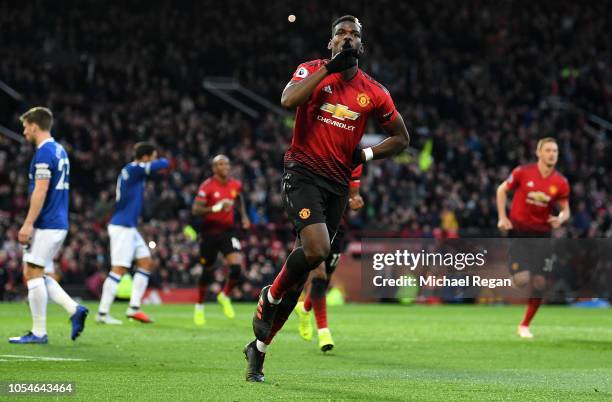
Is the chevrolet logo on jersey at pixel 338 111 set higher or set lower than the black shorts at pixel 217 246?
higher

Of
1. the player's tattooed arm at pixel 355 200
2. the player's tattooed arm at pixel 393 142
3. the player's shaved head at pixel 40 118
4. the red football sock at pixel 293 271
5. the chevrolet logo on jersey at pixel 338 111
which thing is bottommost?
the red football sock at pixel 293 271

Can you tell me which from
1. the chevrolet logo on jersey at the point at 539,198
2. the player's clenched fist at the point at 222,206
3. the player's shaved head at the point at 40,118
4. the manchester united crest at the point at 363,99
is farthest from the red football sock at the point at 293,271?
the player's clenched fist at the point at 222,206

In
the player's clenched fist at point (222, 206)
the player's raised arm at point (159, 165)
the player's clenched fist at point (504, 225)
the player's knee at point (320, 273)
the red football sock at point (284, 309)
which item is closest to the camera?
the red football sock at point (284, 309)

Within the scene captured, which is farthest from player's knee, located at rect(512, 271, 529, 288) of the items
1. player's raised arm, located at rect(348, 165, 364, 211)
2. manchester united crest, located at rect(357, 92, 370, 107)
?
manchester united crest, located at rect(357, 92, 370, 107)

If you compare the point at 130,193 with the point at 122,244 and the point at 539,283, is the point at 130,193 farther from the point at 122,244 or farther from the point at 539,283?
the point at 539,283

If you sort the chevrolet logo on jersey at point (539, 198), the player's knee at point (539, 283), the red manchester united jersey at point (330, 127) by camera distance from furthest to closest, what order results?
→ the chevrolet logo on jersey at point (539, 198) → the player's knee at point (539, 283) → the red manchester united jersey at point (330, 127)

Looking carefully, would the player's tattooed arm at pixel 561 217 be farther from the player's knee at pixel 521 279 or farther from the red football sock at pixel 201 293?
the red football sock at pixel 201 293

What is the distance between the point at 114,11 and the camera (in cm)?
3934

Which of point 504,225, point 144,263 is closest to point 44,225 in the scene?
point 144,263

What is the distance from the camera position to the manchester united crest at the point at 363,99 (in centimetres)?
845

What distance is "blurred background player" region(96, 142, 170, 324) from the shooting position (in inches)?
649

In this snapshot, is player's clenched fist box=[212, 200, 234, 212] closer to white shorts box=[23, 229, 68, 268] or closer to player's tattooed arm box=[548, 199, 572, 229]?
player's tattooed arm box=[548, 199, 572, 229]

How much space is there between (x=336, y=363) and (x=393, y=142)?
2.48m

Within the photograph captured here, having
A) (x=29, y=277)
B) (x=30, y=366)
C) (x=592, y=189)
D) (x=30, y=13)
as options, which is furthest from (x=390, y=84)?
(x=30, y=366)
